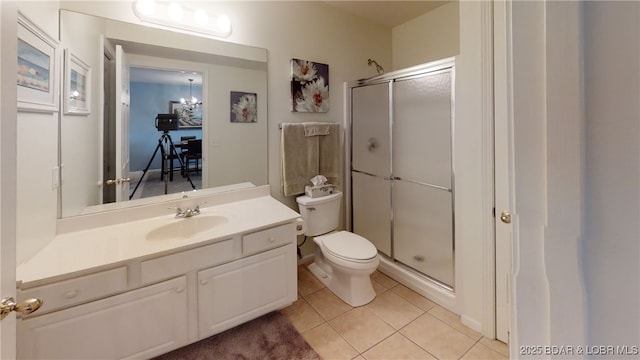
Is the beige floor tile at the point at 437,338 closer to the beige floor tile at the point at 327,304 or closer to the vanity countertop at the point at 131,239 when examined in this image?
the beige floor tile at the point at 327,304

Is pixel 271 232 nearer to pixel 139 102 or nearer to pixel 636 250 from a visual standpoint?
pixel 139 102

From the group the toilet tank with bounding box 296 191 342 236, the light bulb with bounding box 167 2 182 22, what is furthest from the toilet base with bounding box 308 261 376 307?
the light bulb with bounding box 167 2 182 22

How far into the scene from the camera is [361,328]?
1825 mm

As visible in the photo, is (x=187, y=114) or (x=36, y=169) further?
(x=187, y=114)

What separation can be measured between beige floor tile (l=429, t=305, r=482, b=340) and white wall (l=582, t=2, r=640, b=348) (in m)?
1.84

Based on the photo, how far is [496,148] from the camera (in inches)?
62.4

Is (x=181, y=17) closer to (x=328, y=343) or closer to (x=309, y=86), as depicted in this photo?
(x=309, y=86)

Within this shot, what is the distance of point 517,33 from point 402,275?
93.1 inches

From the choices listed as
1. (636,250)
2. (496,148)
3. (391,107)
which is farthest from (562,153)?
(391,107)

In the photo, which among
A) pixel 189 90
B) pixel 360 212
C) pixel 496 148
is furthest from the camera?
pixel 360 212

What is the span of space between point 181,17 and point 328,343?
230 cm

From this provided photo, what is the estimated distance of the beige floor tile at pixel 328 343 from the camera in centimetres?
161

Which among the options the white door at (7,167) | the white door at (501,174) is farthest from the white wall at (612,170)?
the white door at (501,174)

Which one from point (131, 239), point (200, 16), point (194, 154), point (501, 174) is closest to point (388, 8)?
point (200, 16)
